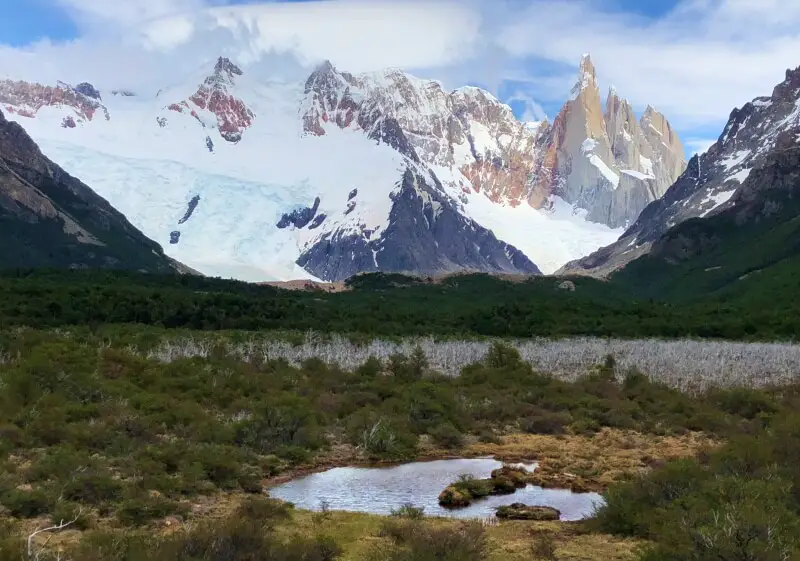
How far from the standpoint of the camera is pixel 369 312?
115m

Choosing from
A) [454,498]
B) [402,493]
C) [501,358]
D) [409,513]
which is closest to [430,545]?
[409,513]

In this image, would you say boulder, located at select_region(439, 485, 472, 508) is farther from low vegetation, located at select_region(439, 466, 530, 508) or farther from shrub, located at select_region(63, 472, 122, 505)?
shrub, located at select_region(63, 472, 122, 505)

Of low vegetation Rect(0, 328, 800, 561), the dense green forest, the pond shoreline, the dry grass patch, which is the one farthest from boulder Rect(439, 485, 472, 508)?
the dense green forest

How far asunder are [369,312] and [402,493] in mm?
86499

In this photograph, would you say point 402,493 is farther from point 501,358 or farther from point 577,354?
point 577,354

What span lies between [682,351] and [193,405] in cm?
5067

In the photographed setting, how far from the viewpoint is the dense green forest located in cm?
9262

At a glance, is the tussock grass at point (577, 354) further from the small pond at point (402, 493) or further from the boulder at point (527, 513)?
the boulder at point (527, 513)

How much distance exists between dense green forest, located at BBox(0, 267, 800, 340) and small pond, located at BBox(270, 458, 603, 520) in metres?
53.2

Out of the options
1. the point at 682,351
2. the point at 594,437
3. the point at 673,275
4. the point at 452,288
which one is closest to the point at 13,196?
the point at 452,288

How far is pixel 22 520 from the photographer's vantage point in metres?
21.0

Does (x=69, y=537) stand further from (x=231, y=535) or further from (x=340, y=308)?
(x=340, y=308)

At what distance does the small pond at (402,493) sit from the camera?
86.6 ft

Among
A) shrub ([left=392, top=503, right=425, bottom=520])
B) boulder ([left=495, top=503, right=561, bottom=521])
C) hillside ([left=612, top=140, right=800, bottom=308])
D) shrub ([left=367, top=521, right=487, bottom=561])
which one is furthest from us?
hillside ([left=612, top=140, right=800, bottom=308])
